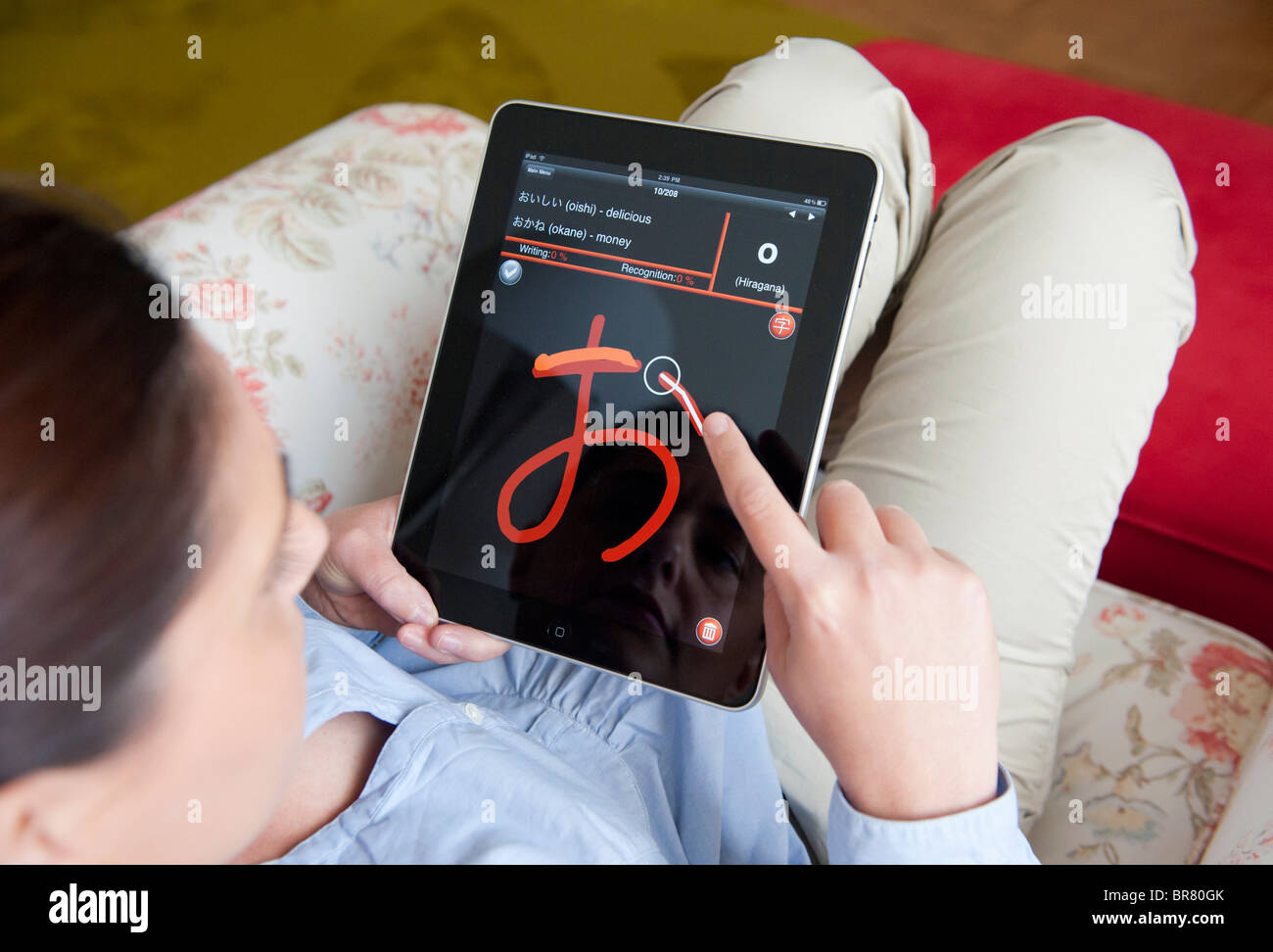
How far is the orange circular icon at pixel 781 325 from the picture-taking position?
0.53 meters

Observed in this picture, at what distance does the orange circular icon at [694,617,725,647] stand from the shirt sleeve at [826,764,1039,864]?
0.43ft

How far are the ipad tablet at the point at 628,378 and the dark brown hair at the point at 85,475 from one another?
0.27m

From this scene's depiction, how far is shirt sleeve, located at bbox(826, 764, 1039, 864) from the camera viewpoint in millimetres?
416

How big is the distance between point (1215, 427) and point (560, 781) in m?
0.66

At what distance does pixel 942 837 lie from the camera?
1.37 feet

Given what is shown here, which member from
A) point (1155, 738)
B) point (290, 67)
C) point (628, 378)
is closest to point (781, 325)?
point (628, 378)

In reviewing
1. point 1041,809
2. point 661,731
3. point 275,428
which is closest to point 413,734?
point 661,731

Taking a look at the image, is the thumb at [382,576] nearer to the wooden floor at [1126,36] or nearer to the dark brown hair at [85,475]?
the dark brown hair at [85,475]

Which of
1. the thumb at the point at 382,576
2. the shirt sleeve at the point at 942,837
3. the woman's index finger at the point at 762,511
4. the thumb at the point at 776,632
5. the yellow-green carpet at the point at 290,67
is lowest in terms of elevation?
the shirt sleeve at the point at 942,837

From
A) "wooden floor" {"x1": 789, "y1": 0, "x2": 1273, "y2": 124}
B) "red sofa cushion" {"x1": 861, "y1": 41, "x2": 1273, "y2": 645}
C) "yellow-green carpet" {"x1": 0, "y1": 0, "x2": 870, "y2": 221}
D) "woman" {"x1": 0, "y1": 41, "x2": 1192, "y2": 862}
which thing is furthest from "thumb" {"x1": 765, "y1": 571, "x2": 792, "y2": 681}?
"wooden floor" {"x1": 789, "y1": 0, "x2": 1273, "y2": 124}

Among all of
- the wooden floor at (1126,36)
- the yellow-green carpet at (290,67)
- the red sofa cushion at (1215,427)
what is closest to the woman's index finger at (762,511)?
the red sofa cushion at (1215,427)

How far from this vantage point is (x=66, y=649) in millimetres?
282
